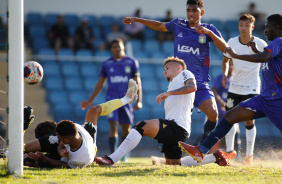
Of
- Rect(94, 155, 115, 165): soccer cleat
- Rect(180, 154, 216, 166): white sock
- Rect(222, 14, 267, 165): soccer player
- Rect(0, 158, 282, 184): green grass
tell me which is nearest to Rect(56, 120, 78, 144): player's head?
Rect(0, 158, 282, 184): green grass

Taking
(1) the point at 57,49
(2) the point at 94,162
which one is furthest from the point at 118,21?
(2) the point at 94,162

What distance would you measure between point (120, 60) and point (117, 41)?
0.45m

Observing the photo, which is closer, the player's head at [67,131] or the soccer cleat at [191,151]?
the player's head at [67,131]

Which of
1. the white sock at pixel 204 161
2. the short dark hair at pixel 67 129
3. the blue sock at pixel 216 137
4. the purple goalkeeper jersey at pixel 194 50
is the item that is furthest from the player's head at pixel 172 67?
the short dark hair at pixel 67 129

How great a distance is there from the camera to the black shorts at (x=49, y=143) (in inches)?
254

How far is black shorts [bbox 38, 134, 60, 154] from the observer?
6449mm

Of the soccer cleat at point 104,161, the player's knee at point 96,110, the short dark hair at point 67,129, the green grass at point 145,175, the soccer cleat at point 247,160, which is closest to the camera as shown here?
the green grass at point 145,175

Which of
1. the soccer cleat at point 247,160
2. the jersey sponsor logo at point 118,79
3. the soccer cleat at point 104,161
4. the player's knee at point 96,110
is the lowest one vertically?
the soccer cleat at point 247,160

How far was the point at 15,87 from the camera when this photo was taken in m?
5.28

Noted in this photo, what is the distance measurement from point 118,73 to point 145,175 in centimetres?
468

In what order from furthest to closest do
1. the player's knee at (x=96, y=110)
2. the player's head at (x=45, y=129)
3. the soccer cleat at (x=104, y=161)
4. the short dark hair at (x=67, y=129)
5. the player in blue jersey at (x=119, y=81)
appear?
1. the player in blue jersey at (x=119, y=81)
2. the player's knee at (x=96, y=110)
3. the player's head at (x=45, y=129)
4. the soccer cleat at (x=104, y=161)
5. the short dark hair at (x=67, y=129)

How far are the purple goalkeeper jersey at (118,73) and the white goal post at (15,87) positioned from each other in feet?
15.3

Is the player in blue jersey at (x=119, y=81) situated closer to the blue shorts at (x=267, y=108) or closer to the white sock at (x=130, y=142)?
the white sock at (x=130, y=142)

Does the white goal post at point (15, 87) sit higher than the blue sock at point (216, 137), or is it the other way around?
the white goal post at point (15, 87)
